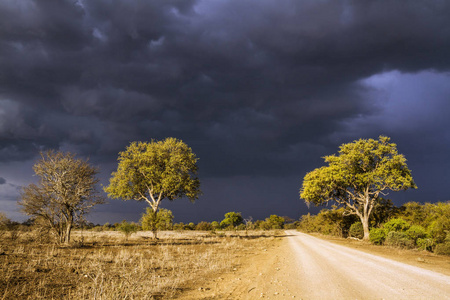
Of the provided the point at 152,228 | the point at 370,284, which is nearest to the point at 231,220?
the point at 152,228

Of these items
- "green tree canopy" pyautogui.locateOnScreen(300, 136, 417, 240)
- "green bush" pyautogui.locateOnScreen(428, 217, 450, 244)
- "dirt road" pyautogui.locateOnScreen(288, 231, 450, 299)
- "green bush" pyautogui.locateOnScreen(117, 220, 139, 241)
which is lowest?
"dirt road" pyautogui.locateOnScreen(288, 231, 450, 299)

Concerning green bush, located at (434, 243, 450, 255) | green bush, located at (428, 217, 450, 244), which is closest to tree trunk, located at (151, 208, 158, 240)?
green bush, located at (434, 243, 450, 255)

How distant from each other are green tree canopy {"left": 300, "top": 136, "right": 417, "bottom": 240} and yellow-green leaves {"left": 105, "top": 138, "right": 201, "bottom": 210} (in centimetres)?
2113

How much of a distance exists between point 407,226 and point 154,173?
31053 mm

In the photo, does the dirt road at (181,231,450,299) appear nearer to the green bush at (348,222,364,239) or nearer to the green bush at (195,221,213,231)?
the green bush at (348,222,364,239)

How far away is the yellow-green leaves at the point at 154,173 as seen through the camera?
33.0 m

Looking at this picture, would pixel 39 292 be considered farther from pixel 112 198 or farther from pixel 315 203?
pixel 315 203

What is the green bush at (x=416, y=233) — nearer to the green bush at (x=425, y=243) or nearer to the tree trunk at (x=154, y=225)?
the green bush at (x=425, y=243)

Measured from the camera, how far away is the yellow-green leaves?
3297cm

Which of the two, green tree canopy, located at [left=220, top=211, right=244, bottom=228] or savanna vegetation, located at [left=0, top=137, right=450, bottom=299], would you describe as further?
green tree canopy, located at [left=220, top=211, right=244, bottom=228]

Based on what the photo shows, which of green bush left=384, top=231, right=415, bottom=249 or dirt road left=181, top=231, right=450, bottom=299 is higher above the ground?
dirt road left=181, top=231, right=450, bottom=299

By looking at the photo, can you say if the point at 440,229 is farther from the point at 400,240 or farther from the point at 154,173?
the point at 154,173

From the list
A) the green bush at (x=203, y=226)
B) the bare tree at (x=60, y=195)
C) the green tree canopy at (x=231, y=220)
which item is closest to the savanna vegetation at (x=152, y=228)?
the bare tree at (x=60, y=195)

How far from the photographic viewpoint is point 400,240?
77.0 feet
